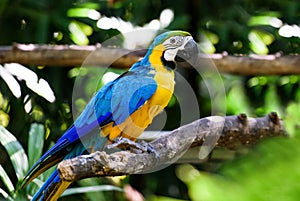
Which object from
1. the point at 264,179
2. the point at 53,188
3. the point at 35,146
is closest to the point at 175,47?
the point at 53,188

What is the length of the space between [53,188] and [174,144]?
7.3 inches

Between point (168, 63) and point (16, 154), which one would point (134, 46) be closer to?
point (16, 154)

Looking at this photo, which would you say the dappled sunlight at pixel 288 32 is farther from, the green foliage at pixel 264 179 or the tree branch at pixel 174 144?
the green foliage at pixel 264 179

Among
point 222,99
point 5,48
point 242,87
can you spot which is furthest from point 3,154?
point 242,87

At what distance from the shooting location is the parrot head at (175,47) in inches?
26.7

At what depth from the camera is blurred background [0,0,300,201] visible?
1341 mm

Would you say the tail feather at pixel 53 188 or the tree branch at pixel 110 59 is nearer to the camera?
the tail feather at pixel 53 188

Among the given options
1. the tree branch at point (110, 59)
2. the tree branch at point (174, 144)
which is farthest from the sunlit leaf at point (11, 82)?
the tree branch at point (174, 144)

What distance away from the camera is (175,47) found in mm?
688

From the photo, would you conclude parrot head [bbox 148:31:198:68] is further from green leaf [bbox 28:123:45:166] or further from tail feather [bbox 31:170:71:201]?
green leaf [bbox 28:123:45:166]

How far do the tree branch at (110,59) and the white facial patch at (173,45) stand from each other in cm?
46

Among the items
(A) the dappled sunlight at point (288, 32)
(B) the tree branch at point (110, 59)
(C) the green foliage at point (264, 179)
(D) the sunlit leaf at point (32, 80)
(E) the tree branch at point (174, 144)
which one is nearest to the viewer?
(C) the green foliage at point (264, 179)

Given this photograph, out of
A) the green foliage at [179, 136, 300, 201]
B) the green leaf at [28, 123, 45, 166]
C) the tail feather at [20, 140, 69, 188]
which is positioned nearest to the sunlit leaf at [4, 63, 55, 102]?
the green leaf at [28, 123, 45, 166]

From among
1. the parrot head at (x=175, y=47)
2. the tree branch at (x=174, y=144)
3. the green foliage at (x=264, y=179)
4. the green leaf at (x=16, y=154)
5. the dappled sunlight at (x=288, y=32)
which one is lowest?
the dappled sunlight at (x=288, y=32)
